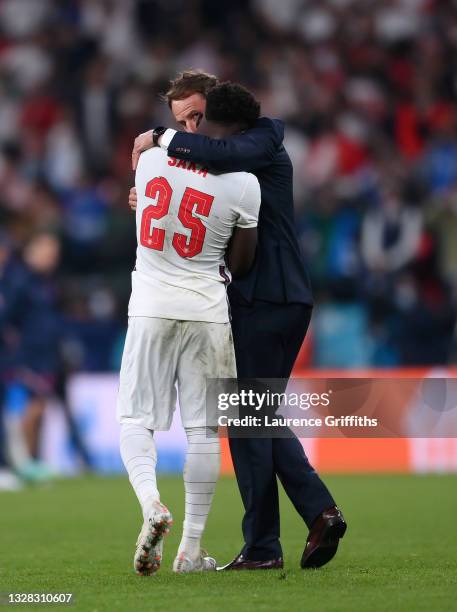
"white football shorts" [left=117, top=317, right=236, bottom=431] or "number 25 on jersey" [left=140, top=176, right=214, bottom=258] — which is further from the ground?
"number 25 on jersey" [left=140, top=176, right=214, bottom=258]

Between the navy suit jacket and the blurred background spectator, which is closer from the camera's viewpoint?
the navy suit jacket

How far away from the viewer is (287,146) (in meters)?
16.0

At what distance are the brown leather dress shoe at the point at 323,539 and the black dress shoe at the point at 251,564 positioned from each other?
0.14 metres

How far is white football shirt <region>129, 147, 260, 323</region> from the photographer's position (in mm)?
5359

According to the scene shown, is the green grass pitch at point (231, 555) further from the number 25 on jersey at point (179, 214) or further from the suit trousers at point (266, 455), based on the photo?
the number 25 on jersey at point (179, 214)

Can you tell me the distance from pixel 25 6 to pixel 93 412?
24.0 feet

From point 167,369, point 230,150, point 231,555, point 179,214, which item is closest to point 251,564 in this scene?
point 231,555

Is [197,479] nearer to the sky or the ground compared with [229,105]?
nearer to the ground

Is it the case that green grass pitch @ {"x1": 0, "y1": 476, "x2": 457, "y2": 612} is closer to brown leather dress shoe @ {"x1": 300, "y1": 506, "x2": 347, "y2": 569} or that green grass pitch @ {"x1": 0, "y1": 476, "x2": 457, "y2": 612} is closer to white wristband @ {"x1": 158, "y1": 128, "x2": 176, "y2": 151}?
brown leather dress shoe @ {"x1": 300, "y1": 506, "x2": 347, "y2": 569}

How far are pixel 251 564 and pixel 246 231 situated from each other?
1.47m

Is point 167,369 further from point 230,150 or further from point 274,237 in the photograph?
point 230,150

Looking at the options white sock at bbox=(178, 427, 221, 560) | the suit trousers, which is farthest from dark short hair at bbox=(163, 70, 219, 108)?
white sock at bbox=(178, 427, 221, 560)

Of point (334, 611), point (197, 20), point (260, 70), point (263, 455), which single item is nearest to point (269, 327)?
point (263, 455)

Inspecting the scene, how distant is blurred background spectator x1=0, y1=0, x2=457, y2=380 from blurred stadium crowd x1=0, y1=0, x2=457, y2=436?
0.02 meters
